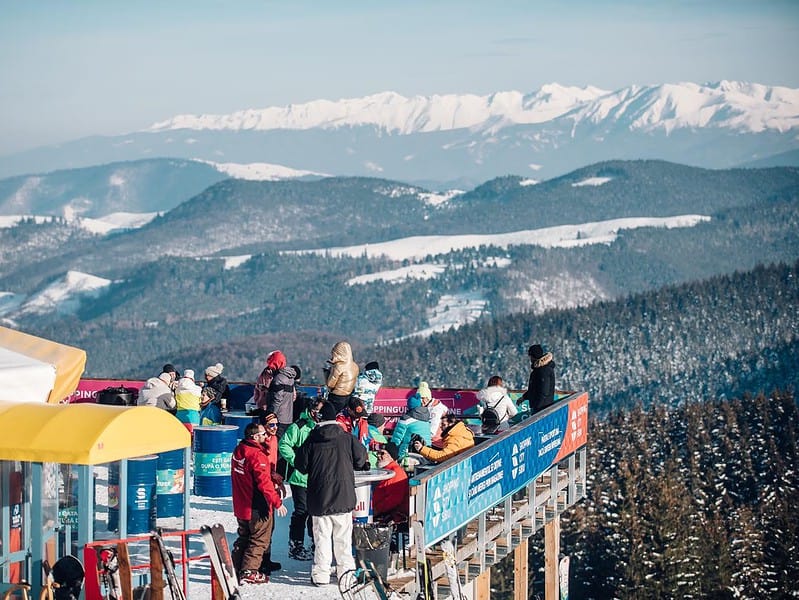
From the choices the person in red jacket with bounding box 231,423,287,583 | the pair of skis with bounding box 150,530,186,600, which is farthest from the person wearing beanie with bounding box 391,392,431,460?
the pair of skis with bounding box 150,530,186,600

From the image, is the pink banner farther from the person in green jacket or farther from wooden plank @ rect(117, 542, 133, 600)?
wooden plank @ rect(117, 542, 133, 600)

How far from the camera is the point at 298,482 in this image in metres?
15.9

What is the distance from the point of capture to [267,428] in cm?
1595

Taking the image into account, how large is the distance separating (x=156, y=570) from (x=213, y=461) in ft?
19.4

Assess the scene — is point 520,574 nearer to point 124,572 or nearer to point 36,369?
point 36,369

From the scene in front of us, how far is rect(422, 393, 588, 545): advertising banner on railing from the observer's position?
15672mm

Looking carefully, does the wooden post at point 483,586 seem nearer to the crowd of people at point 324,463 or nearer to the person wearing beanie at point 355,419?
the crowd of people at point 324,463

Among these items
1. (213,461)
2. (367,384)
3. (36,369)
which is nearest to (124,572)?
(36,369)

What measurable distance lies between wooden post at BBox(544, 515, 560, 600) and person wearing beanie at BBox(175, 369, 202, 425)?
20.3 feet

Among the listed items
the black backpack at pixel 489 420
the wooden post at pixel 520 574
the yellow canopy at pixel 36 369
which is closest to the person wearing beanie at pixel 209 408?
the black backpack at pixel 489 420

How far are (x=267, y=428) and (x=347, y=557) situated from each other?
1.64 m

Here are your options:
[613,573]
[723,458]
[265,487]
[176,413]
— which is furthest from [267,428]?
[723,458]

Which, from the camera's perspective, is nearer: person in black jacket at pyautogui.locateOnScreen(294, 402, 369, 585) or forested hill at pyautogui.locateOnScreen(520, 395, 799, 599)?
person in black jacket at pyautogui.locateOnScreen(294, 402, 369, 585)

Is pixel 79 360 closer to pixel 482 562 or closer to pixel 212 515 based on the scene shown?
pixel 212 515
